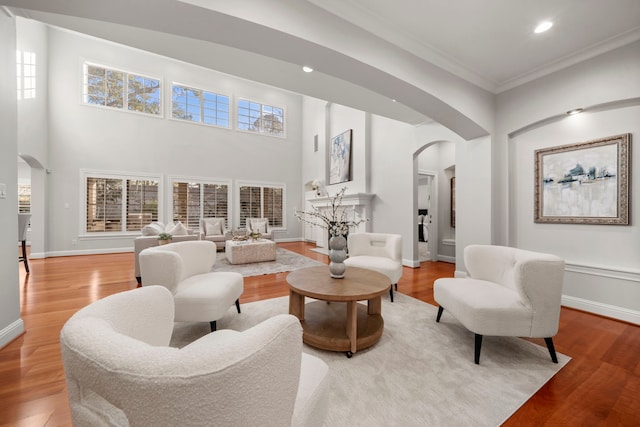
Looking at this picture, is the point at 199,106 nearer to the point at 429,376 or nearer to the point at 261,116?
the point at 261,116

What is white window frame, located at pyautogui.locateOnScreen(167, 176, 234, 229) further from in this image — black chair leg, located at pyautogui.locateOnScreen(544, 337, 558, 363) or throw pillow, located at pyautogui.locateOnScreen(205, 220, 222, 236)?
black chair leg, located at pyautogui.locateOnScreen(544, 337, 558, 363)

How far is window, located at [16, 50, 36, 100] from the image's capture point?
4840 millimetres

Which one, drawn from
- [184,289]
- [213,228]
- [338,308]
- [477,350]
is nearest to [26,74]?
[213,228]

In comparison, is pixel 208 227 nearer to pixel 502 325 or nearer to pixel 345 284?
pixel 345 284

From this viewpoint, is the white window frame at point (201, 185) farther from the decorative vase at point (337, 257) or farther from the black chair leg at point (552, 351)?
the black chair leg at point (552, 351)

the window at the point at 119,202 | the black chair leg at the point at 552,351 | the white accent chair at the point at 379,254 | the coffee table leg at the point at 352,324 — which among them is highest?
the window at the point at 119,202

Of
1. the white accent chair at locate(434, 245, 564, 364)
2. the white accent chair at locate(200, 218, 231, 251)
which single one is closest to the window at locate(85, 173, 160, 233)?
the white accent chair at locate(200, 218, 231, 251)

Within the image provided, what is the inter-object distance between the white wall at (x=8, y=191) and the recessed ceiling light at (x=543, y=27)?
15.2 ft

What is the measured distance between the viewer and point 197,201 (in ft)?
24.7

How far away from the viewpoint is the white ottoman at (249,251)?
5.18 m

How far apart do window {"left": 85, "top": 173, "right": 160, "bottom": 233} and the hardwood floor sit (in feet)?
10.4

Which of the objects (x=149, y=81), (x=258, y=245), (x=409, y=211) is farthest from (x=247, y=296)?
(x=149, y=81)

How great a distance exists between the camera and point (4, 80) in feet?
6.88

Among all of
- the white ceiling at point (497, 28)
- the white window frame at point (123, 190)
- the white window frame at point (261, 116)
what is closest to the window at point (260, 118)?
the white window frame at point (261, 116)
